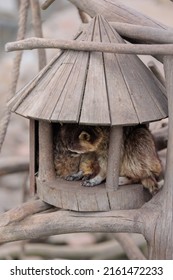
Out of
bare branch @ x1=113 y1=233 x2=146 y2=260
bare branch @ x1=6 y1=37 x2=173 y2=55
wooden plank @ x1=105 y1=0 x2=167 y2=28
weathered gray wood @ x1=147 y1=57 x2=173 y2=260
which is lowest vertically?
A: bare branch @ x1=113 y1=233 x2=146 y2=260

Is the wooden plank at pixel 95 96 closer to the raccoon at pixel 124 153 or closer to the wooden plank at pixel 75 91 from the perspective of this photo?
the wooden plank at pixel 75 91

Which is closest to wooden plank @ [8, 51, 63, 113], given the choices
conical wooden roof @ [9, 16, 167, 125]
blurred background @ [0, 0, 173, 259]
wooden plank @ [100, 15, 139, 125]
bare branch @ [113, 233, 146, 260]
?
conical wooden roof @ [9, 16, 167, 125]

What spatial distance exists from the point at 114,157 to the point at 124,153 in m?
0.07

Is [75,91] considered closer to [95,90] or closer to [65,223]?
[95,90]

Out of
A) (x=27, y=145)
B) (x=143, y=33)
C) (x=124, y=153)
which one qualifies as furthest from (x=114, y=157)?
(x=27, y=145)

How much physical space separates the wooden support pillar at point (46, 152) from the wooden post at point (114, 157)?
0.14 meters

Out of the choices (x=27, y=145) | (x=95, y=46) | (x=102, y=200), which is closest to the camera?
(x=95, y=46)

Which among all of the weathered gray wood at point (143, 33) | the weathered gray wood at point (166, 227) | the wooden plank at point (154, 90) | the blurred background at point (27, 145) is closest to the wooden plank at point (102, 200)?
the weathered gray wood at point (166, 227)

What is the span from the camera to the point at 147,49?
1061 mm

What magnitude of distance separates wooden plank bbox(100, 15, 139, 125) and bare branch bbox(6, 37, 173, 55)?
0.06 metres

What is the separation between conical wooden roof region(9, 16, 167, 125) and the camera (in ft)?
3.45

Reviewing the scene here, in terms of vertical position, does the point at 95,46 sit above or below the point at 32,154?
above

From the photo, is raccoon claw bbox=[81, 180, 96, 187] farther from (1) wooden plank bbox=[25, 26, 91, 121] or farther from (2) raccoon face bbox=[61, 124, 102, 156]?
(1) wooden plank bbox=[25, 26, 91, 121]

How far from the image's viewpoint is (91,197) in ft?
3.79
